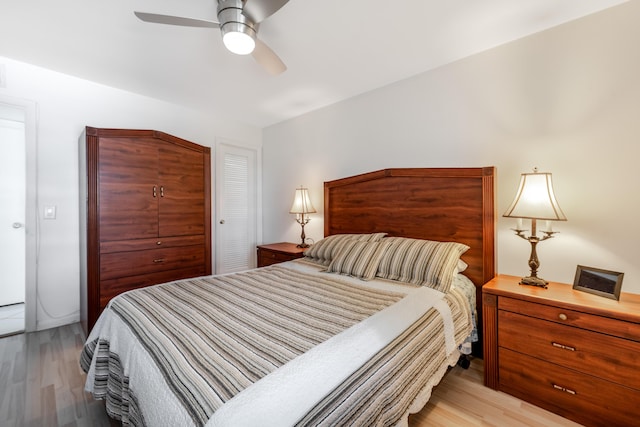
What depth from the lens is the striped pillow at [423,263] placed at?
6.04ft

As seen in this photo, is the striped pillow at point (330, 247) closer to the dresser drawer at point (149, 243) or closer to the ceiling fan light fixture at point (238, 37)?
the dresser drawer at point (149, 243)

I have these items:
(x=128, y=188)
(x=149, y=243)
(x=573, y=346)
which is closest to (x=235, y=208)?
(x=149, y=243)

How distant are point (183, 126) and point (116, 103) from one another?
0.69 metres

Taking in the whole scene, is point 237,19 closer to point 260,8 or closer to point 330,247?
point 260,8

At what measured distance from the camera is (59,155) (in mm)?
2646

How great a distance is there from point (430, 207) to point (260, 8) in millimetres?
1889

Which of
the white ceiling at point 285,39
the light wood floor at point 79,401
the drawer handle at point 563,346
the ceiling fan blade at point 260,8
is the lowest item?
the light wood floor at point 79,401

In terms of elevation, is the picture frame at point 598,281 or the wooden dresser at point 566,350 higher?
the picture frame at point 598,281

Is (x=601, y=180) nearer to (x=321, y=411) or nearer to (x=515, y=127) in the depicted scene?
(x=515, y=127)

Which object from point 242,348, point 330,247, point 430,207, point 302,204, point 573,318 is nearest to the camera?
point 242,348

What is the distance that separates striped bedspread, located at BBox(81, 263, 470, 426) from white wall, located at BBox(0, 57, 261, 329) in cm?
158

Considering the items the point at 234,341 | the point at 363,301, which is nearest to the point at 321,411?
the point at 234,341

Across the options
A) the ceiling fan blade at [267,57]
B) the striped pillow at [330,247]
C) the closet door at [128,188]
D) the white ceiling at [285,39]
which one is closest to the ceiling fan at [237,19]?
the ceiling fan blade at [267,57]

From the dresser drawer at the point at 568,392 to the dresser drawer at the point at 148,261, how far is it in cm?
286
